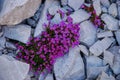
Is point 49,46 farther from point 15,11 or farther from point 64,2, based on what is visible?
point 64,2

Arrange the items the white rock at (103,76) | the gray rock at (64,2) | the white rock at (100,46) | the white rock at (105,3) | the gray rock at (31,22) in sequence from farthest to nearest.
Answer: the white rock at (105,3)
the gray rock at (64,2)
the gray rock at (31,22)
the white rock at (100,46)
the white rock at (103,76)

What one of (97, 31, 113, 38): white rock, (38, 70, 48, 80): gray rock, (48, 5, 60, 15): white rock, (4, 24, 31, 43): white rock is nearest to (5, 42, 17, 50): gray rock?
(4, 24, 31, 43): white rock

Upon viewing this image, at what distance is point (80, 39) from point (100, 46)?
1.42 feet

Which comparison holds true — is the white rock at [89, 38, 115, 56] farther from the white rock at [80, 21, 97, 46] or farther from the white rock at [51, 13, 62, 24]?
the white rock at [51, 13, 62, 24]

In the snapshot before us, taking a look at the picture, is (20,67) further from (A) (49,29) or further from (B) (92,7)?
(B) (92,7)

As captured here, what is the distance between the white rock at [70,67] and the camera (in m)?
6.23

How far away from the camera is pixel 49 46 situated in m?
6.35

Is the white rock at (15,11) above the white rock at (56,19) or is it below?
above

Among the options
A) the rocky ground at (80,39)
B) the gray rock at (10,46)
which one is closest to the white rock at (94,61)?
the rocky ground at (80,39)

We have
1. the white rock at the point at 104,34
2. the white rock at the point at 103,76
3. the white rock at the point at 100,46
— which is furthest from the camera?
the white rock at the point at 104,34

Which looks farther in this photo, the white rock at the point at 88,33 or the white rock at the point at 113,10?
the white rock at the point at 113,10

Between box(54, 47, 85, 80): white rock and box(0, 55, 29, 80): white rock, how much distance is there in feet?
2.28

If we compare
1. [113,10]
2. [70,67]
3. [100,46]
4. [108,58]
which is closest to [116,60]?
[108,58]

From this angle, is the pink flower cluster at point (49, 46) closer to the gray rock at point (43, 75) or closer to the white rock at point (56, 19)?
the gray rock at point (43, 75)
